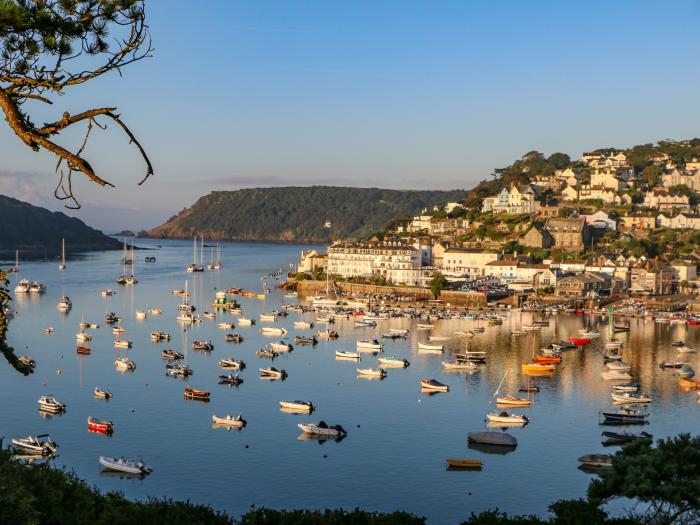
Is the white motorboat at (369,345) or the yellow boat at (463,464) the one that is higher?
the white motorboat at (369,345)

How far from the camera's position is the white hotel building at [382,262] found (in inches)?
2109

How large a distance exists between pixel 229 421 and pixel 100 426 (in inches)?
113

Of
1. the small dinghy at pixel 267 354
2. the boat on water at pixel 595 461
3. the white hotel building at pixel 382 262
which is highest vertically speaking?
the white hotel building at pixel 382 262

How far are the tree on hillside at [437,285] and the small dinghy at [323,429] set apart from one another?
29.2 meters

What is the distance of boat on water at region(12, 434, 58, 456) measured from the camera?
18.4 meters

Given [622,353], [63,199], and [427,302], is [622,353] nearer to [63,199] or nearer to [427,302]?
Result: [427,302]

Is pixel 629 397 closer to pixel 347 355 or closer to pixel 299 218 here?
pixel 347 355

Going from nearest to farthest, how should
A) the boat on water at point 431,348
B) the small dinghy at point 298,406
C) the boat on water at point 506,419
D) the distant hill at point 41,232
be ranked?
1. the boat on water at point 506,419
2. the small dinghy at point 298,406
3. the boat on water at point 431,348
4. the distant hill at point 41,232

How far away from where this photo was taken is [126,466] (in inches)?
687

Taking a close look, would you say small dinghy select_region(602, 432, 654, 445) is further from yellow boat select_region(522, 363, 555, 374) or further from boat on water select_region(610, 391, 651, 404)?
yellow boat select_region(522, 363, 555, 374)

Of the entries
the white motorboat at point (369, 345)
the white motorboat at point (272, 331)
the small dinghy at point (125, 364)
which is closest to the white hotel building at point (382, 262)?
the white motorboat at point (272, 331)

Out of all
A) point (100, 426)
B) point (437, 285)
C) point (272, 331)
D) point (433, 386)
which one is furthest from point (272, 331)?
point (100, 426)

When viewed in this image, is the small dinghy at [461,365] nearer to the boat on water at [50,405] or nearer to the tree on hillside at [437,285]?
the boat on water at [50,405]

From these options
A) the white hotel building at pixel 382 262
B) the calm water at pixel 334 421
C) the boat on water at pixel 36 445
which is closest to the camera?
the calm water at pixel 334 421
